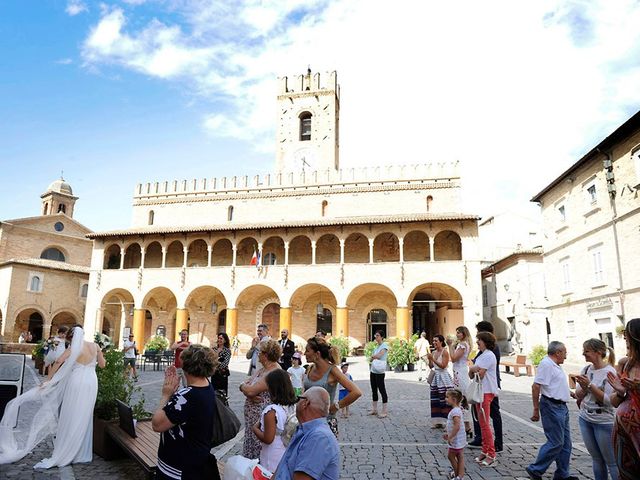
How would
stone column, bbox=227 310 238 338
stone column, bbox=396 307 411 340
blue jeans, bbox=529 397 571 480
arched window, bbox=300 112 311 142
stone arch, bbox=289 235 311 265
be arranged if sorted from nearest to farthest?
1. blue jeans, bbox=529 397 571 480
2. stone column, bbox=396 307 411 340
3. stone column, bbox=227 310 238 338
4. stone arch, bbox=289 235 311 265
5. arched window, bbox=300 112 311 142

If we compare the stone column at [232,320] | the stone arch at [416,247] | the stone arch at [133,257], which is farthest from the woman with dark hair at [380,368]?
the stone arch at [133,257]

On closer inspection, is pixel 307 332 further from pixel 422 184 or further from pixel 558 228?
pixel 558 228

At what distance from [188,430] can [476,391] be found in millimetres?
4170

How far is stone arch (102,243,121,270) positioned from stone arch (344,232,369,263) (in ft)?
53.0

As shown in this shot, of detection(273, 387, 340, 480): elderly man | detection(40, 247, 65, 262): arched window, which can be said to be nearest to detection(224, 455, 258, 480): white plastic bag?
detection(273, 387, 340, 480): elderly man

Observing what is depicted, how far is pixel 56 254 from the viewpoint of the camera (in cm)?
4091

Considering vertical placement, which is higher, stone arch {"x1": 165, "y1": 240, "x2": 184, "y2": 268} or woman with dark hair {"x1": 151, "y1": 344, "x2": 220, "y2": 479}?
stone arch {"x1": 165, "y1": 240, "x2": 184, "y2": 268}

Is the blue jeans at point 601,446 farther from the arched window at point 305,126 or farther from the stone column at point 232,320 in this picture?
the arched window at point 305,126

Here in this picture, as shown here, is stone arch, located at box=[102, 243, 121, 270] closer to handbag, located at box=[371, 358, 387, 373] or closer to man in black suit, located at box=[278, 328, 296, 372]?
man in black suit, located at box=[278, 328, 296, 372]

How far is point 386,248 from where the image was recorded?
1134 inches

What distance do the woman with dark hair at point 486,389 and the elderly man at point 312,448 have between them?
157 inches

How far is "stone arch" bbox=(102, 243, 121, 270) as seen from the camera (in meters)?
31.5

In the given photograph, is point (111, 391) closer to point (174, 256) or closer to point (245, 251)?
point (245, 251)

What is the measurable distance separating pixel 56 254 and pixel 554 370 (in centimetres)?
4441
